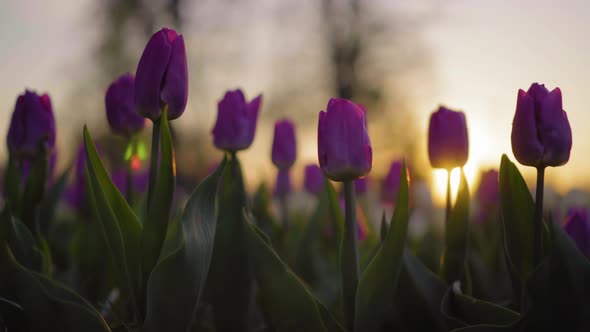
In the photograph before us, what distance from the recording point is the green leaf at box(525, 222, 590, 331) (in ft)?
3.08

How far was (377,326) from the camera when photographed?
3.09ft

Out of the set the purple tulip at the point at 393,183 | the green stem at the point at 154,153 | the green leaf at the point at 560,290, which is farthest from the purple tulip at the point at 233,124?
the purple tulip at the point at 393,183

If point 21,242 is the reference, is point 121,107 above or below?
above

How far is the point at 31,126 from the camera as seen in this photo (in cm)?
122

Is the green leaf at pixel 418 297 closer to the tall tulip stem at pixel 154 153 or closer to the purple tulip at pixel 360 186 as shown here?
the tall tulip stem at pixel 154 153

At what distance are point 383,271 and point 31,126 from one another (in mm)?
787

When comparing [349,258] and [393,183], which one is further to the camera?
[393,183]

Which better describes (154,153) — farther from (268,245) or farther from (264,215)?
(264,215)

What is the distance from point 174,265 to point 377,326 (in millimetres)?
336

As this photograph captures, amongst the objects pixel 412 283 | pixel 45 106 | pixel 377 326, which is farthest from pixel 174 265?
pixel 45 106

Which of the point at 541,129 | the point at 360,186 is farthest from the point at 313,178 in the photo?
the point at 541,129

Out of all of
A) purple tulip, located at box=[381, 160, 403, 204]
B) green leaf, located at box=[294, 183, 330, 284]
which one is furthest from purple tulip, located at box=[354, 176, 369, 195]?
green leaf, located at box=[294, 183, 330, 284]

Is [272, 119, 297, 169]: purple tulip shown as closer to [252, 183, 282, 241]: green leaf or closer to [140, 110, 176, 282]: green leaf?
[252, 183, 282, 241]: green leaf

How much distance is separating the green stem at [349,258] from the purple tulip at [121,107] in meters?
0.50
